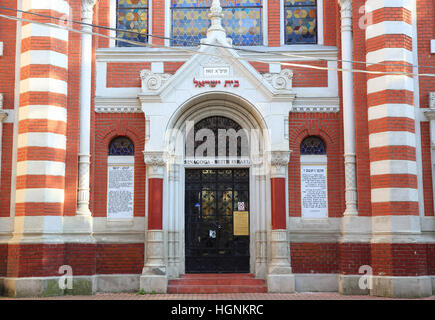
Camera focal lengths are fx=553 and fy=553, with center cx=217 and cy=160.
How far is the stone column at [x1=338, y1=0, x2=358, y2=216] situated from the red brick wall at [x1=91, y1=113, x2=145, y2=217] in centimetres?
521

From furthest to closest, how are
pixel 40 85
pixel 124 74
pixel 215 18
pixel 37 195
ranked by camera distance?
pixel 124 74
pixel 215 18
pixel 40 85
pixel 37 195

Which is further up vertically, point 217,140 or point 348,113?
point 348,113

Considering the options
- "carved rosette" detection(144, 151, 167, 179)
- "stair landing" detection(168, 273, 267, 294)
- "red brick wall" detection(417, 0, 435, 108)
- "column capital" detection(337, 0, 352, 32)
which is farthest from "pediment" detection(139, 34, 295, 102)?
"stair landing" detection(168, 273, 267, 294)

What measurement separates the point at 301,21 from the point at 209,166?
15.6 feet

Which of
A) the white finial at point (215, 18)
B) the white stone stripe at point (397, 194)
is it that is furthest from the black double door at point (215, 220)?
the white finial at point (215, 18)

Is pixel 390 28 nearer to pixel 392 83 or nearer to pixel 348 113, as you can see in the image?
pixel 392 83

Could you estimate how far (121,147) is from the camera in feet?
47.9

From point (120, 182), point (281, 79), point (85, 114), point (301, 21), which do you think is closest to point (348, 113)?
point (281, 79)

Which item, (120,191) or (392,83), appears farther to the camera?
(120,191)

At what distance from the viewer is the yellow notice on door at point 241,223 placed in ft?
47.3

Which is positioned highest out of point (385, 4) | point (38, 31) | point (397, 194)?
point (385, 4)

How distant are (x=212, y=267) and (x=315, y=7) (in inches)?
299

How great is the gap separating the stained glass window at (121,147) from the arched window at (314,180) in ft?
14.8

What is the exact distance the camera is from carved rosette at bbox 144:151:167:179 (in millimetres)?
13945
